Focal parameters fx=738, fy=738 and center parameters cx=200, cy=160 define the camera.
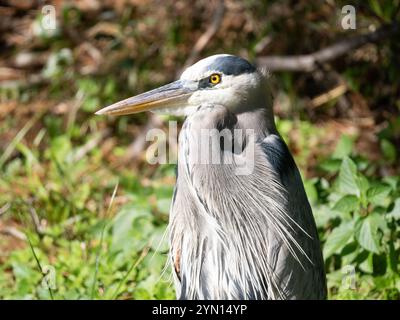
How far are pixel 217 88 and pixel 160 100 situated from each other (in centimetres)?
21

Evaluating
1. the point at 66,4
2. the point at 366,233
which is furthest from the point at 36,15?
the point at 366,233

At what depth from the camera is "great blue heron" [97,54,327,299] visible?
2580 mm

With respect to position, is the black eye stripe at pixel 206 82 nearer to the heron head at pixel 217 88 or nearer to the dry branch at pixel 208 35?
the heron head at pixel 217 88

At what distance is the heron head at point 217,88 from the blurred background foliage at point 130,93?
37.5 inches

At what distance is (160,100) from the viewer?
2.66 metres

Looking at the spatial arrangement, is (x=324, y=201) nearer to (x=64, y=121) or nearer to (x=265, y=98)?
(x=265, y=98)

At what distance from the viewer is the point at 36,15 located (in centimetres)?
551

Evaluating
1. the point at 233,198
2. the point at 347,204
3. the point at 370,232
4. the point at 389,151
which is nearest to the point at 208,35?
the point at 389,151

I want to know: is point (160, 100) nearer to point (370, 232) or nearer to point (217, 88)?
point (217, 88)

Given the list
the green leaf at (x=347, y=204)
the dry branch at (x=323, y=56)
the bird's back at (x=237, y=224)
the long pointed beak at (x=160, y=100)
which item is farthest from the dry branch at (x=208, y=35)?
the bird's back at (x=237, y=224)

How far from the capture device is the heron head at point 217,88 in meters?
2.60

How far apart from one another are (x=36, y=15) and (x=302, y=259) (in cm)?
356

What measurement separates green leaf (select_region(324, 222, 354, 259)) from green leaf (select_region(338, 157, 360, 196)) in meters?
0.15
